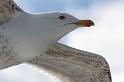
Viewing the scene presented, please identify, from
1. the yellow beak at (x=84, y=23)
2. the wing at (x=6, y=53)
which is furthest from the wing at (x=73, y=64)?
the wing at (x=6, y=53)

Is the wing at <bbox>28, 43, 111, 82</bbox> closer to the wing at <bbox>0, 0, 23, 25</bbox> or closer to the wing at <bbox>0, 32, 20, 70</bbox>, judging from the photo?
the wing at <bbox>0, 0, 23, 25</bbox>

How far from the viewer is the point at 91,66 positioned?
47.9ft

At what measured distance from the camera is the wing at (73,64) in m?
14.2

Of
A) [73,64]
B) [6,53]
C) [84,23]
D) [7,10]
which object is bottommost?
[73,64]

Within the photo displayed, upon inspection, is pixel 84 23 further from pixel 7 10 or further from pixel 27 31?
pixel 7 10

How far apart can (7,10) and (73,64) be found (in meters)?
2.84

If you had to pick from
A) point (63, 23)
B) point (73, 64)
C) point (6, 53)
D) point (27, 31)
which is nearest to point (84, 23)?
point (63, 23)

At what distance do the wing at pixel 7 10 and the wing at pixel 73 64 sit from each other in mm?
1796

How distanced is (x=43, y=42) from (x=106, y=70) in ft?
8.02

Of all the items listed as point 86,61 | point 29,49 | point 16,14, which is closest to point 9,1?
point 16,14

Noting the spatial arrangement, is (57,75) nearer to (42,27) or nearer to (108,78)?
(108,78)

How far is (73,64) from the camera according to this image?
48.6 feet

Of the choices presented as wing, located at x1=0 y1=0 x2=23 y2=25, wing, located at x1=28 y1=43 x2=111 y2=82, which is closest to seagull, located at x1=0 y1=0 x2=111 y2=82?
wing, located at x1=0 y1=0 x2=23 y2=25

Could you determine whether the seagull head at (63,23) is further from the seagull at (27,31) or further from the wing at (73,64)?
the wing at (73,64)
